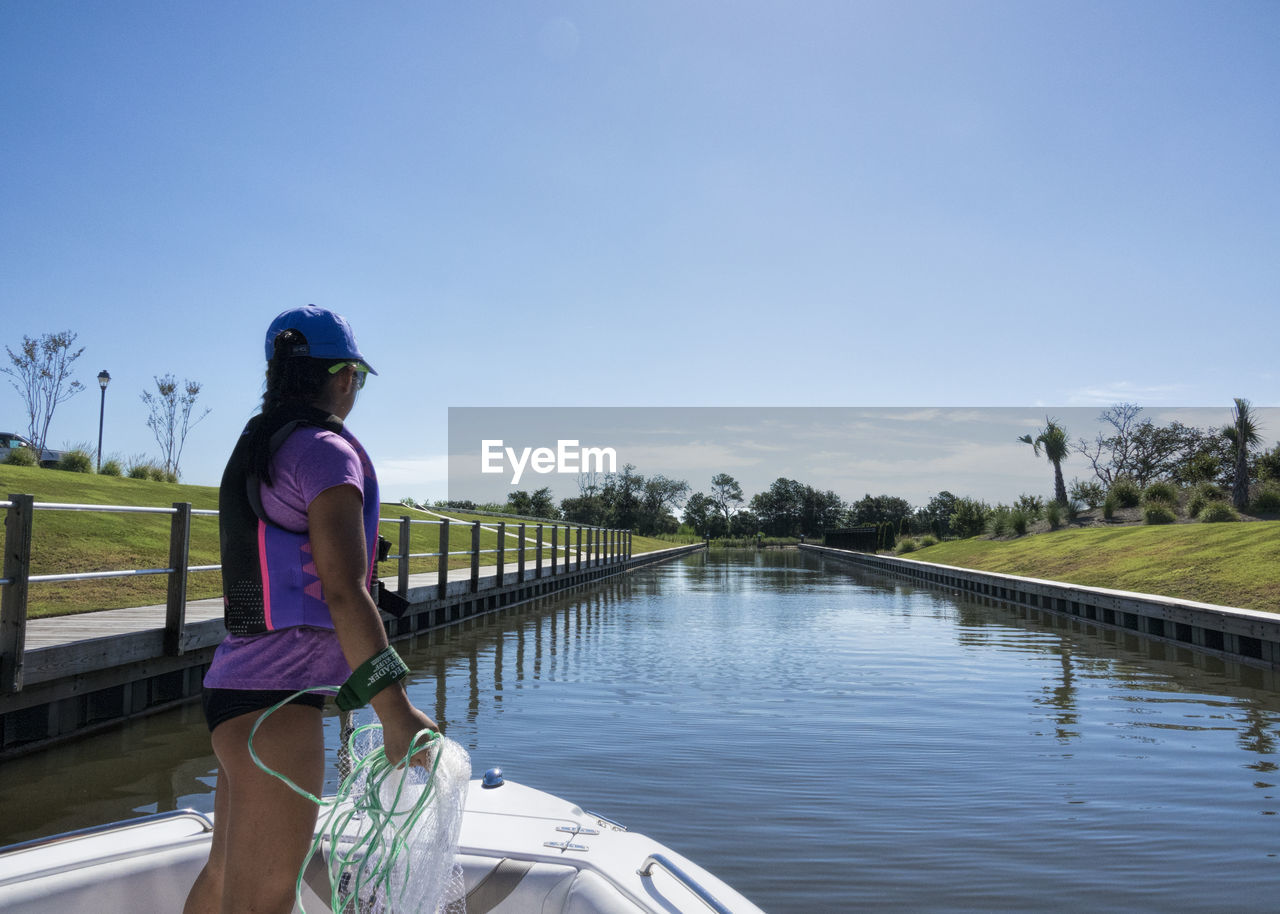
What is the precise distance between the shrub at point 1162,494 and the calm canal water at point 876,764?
20.9 m

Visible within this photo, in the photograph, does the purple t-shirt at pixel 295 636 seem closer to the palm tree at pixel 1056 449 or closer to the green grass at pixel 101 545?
the green grass at pixel 101 545

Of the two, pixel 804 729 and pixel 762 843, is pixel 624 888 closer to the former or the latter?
pixel 762 843

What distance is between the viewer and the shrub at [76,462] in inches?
876

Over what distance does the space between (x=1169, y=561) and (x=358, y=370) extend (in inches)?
724

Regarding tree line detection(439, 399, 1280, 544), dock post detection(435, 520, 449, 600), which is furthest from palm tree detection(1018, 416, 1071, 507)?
dock post detection(435, 520, 449, 600)

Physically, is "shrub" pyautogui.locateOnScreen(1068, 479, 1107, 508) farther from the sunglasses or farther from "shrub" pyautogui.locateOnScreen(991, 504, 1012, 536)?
the sunglasses

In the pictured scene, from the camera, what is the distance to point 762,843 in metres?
4.43

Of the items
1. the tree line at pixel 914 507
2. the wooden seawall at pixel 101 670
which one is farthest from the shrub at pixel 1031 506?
the wooden seawall at pixel 101 670

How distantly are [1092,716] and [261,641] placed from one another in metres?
7.24

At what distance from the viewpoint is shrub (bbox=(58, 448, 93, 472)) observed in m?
22.2

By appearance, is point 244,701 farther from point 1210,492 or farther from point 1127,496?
point 1127,496

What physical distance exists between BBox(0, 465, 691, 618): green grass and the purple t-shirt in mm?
7449

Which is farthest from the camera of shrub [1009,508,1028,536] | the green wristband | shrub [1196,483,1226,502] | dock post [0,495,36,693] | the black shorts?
shrub [1009,508,1028,536]

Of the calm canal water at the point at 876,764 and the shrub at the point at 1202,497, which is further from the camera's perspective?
the shrub at the point at 1202,497
